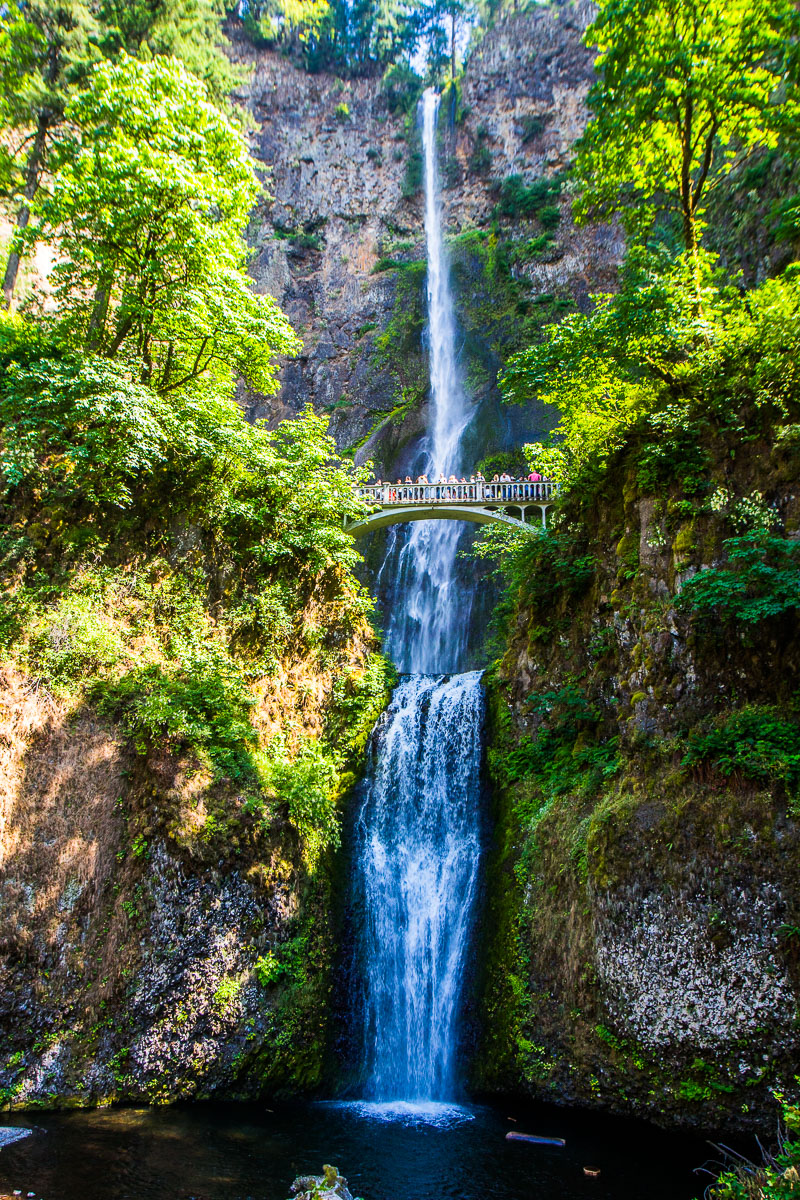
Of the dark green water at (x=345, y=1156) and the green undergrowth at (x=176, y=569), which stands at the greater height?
the green undergrowth at (x=176, y=569)

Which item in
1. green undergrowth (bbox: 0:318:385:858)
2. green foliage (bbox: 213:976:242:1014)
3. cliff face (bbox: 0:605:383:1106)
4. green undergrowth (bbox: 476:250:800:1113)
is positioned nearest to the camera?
green undergrowth (bbox: 476:250:800:1113)

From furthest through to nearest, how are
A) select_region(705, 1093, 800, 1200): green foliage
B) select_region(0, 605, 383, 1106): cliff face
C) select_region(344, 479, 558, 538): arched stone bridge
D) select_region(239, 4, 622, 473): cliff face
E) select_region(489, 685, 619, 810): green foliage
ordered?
select_region(239, 4, 622, 473): cliff face → select_region(344, 479, 558, 538): arched stone bridge → select_region(489, 685, 619, 810): green foliage → select_region(0, 605, 383, 1106): cliff face → select_region(705, 1093, 800, 1200): green foliage

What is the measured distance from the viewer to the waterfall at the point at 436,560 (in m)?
24.0

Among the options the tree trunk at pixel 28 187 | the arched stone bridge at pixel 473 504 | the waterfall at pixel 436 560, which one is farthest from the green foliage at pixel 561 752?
the tree trunk at pixel 28 187

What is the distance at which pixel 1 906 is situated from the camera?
9.99 metres

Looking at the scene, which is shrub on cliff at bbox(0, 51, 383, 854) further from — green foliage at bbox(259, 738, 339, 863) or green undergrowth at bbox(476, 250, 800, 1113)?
green undergrowth at bbox(476, 250, 800, 1113)

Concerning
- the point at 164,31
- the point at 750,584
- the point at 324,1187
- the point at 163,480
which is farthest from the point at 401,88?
the point at 324,1187

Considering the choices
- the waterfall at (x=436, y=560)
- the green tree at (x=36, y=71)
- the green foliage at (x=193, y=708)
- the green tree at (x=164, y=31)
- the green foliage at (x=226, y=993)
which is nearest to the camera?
the green foliage at (x=226, y=993)

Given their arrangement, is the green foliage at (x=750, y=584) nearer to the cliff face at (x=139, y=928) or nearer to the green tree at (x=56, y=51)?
the cliff face at (x=139, y=928)

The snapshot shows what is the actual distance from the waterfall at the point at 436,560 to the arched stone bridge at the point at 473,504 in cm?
482

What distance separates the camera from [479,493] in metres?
20.0

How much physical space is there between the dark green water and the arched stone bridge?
538 inches

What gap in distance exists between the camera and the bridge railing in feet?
64.5

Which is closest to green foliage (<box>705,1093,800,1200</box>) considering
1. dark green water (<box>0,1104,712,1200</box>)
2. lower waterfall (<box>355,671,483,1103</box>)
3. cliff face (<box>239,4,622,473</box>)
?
dark green water (<box>0,1104,712,1200</box>)
